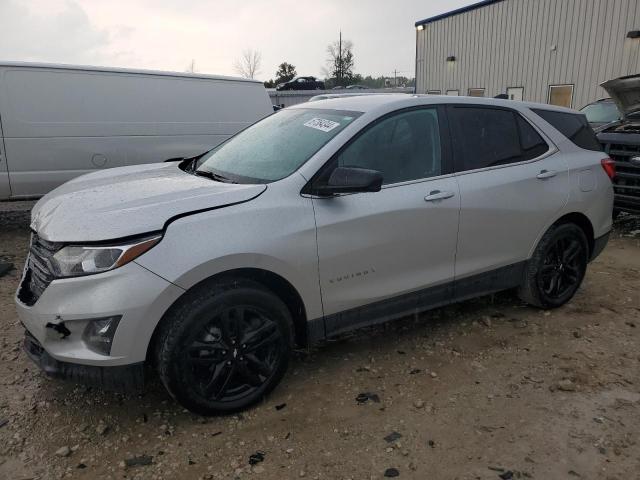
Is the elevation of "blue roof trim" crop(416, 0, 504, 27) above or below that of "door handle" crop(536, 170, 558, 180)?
above

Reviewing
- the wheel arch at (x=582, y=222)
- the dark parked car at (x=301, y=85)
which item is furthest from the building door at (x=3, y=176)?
the dark parked car at (x=301, y=85)

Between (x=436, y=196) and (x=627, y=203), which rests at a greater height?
(x=436, y=196)

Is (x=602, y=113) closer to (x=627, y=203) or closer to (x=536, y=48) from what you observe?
(x=627, y=203)

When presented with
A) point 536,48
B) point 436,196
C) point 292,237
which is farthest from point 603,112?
point 292,237

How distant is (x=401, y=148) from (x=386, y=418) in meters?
1.63

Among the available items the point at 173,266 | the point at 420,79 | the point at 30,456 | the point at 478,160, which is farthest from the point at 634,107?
the point at 420,79

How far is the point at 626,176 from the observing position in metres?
6.65

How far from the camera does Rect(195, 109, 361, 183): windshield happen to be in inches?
119

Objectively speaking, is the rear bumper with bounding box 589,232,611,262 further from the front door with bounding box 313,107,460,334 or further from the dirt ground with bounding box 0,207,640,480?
the front door with bounding box 313,107,460,334

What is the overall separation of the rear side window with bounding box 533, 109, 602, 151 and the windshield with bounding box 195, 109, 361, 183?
1.81 m

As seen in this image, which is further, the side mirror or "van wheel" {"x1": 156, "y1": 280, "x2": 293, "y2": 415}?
the side mirror

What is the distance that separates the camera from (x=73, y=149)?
6.34 metres

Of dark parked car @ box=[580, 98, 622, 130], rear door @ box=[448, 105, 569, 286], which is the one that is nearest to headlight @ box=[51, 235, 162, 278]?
rear door @ box=[448, 105, 569, 286]

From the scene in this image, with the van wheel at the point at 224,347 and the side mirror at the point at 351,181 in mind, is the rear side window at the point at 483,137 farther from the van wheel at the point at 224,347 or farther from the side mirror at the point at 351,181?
the van wheel at the point at 224,347
